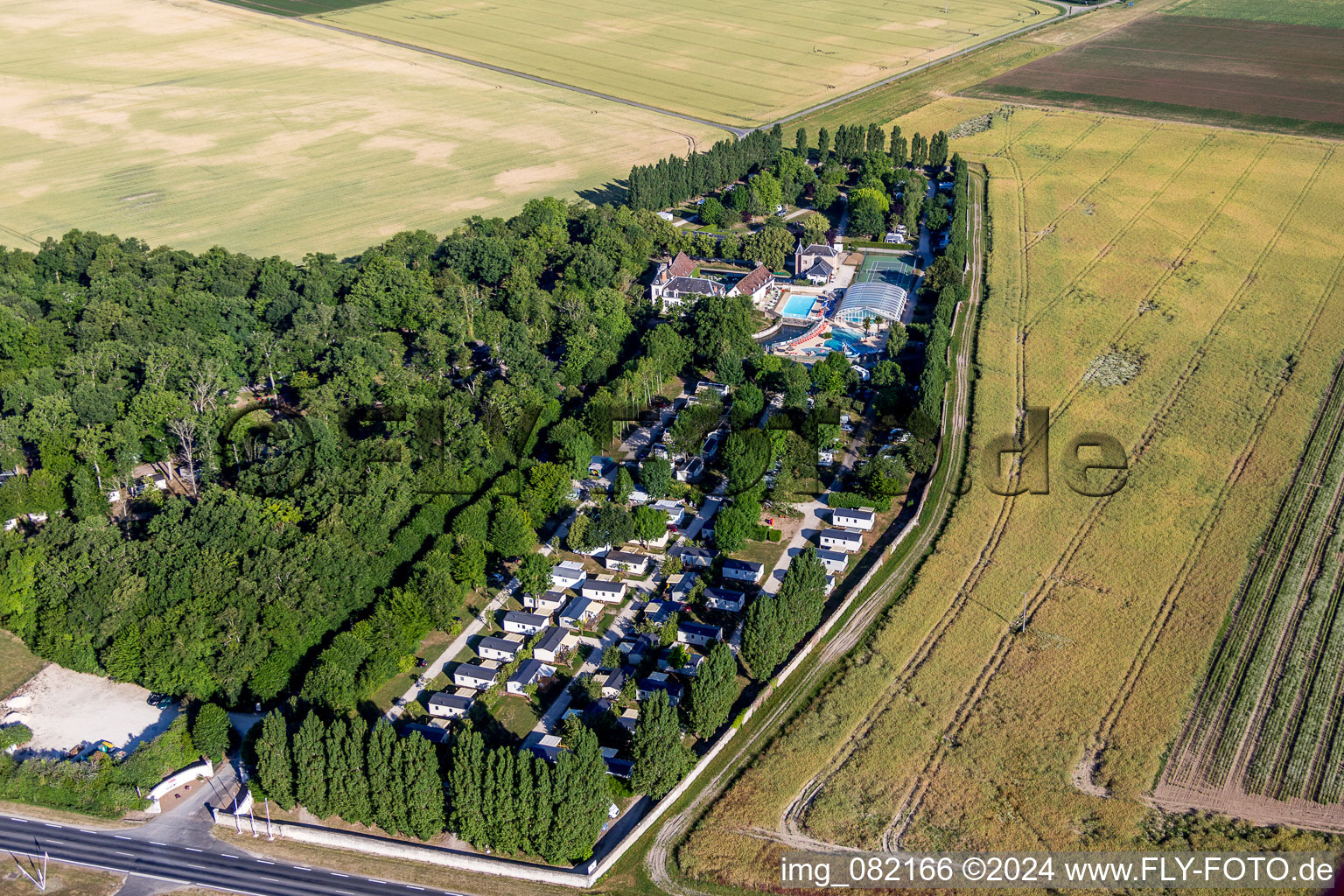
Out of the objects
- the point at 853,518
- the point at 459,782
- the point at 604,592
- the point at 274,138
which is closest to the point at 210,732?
the point at 459,782

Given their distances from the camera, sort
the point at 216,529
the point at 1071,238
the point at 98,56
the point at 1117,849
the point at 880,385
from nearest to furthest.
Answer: the point at 1117,849 → the point at 216,529 → the point at 880,385 → the point at 1071,238 → the point at 98,56

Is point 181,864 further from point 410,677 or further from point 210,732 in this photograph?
point 410,677

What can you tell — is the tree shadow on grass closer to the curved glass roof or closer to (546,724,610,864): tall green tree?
the curved glass roof

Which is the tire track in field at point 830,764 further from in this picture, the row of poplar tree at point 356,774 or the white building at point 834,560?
the row of poplar tree at point 356,774

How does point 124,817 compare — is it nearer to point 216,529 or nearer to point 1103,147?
point 216,529

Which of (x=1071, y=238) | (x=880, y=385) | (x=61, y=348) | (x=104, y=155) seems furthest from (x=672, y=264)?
(x=104, y=155)

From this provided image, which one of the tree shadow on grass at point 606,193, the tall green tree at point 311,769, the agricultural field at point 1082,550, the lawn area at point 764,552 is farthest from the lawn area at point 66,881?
the tree shadow on grass at point 606,193
